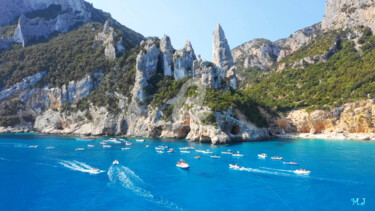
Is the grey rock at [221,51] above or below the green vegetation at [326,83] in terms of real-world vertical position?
above

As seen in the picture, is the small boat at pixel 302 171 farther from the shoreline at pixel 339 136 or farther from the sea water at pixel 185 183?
the shoreline at pixel 339 136

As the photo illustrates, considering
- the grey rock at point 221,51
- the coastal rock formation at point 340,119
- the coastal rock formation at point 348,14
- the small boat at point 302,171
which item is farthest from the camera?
the grey rock at point 221,51

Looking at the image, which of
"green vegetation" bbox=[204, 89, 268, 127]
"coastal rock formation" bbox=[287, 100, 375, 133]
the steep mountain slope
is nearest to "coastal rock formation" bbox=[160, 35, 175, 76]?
"green vegetation" bbox=[204, 89, 268, 127]

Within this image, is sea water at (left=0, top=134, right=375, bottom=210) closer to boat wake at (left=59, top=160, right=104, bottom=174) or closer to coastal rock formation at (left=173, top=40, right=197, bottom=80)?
boat wake at (left=59, top=160, right=104, bottom=174)

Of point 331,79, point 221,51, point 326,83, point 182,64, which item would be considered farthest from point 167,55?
point 331,79

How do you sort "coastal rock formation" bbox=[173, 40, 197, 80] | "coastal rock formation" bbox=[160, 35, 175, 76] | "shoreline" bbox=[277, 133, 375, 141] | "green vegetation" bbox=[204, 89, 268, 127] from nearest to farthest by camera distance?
"green vegetation" bbox=[204, 89, 268, 127] → "shoreline" bbox=[277, 133, 375, 141] → "coastal rock formation" bbox=[173, 40, 197, 80] → "coastal rock formation" bbox=[160, 35, 175, 76]

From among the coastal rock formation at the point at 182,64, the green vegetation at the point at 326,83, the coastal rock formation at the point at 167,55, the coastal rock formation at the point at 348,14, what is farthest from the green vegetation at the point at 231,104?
the coastal rock formation at the point at 348,14

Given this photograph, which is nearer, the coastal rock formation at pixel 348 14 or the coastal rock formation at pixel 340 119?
the coastal rock formation at pixel 340 119
